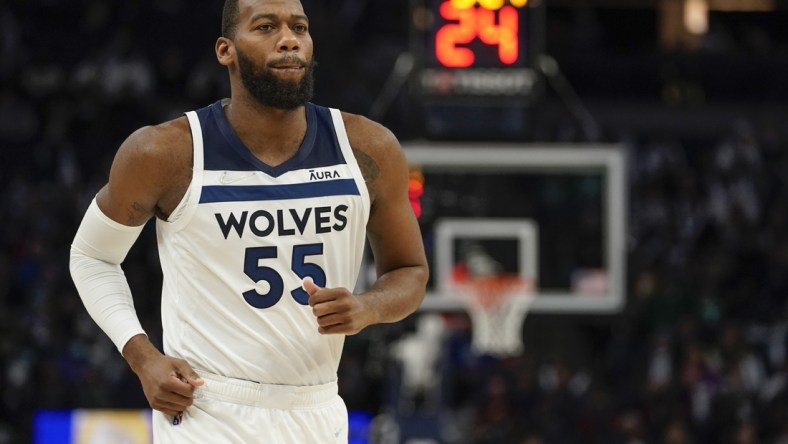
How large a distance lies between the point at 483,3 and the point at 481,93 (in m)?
0.83

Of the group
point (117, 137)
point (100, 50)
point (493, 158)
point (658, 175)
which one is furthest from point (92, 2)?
point (493, 158)

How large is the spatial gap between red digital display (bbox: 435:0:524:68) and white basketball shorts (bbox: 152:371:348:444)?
8891 mm

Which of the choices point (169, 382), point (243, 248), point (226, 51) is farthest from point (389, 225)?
point (169, 382)

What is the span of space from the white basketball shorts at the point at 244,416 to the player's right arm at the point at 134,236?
0.06 meters

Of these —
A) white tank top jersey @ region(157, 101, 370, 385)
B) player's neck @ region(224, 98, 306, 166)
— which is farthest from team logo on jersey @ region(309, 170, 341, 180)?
player's neck @ region(224, 98, 306, 166)

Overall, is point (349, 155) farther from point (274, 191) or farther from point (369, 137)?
point (274, 191)

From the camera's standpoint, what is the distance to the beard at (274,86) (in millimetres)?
4664

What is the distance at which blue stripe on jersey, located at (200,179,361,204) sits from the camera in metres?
4.60

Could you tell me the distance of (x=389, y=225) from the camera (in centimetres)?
493

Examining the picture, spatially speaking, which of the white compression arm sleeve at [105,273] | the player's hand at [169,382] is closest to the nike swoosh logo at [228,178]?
the white compression arm sleeve at [105,273]

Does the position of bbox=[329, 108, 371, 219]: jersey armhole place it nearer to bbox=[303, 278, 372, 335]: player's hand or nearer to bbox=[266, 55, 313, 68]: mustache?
bbox=[266, 55, 313, 68]: mustache

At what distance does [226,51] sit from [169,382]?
1.11 m

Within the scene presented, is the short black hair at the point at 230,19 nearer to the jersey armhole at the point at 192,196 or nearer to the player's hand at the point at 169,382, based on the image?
the jersey armhole at the point at 192,196

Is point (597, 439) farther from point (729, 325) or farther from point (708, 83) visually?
point (708, 83)
